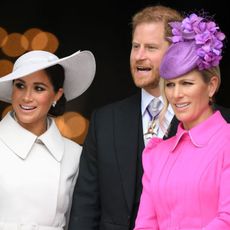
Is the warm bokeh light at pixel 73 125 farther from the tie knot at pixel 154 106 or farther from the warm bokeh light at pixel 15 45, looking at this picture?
the tie knot at pixel 154 106

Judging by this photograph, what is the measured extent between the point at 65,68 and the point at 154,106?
0.45 m

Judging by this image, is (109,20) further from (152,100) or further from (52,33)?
(152,100)

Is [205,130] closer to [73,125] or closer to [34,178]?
[34,178]

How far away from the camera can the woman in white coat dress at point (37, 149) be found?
3520 millimetres

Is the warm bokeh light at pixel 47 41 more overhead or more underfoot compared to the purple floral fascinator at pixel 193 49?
more overhead

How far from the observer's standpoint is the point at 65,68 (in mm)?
3768

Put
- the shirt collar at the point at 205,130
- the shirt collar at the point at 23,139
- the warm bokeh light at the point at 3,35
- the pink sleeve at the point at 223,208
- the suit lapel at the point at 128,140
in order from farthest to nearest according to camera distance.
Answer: the warm bokeh light at the point at 3,35
the shirt collar at the point at 23,139
the suit lapel at the point at 128,140
the shirt collar at the point at 205,130
the pink sleeve at the point at 223,208

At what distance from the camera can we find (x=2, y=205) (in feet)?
11.5

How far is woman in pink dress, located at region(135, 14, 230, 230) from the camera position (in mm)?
2882

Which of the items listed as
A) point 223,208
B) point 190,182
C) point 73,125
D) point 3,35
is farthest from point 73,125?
point 223,208

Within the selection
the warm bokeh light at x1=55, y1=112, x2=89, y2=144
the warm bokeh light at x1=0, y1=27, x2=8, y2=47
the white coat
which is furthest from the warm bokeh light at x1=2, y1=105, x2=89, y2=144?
the white coat

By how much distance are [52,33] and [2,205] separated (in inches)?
99.1

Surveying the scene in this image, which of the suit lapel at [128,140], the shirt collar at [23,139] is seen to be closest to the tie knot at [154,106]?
the suit lapel at [128,140]

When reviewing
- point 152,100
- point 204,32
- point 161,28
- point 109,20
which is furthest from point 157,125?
point 109,20
